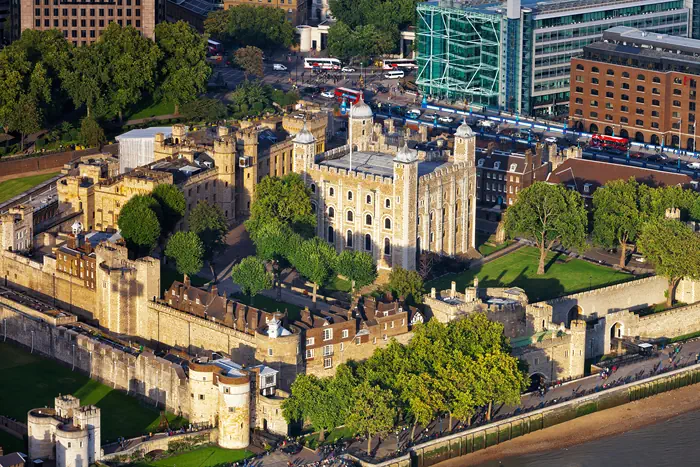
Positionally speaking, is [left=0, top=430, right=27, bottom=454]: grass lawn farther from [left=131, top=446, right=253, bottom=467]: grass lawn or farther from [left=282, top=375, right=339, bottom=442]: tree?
[left=282, top=375, right=339, bottom=442]: tree

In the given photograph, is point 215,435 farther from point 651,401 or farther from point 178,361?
point 651,401

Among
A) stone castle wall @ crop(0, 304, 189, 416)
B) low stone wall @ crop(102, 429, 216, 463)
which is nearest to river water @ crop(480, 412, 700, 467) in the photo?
low stone wall @ crop(102, 429, 216, 463)

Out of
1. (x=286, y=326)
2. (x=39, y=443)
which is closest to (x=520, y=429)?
(x=286, y=326)

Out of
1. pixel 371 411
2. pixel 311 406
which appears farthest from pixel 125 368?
pixel 371 411

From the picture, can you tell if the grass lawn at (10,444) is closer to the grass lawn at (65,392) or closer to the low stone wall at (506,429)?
the grass lawn at (65,392)

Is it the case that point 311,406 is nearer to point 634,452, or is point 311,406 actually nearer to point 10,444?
point 10,444
